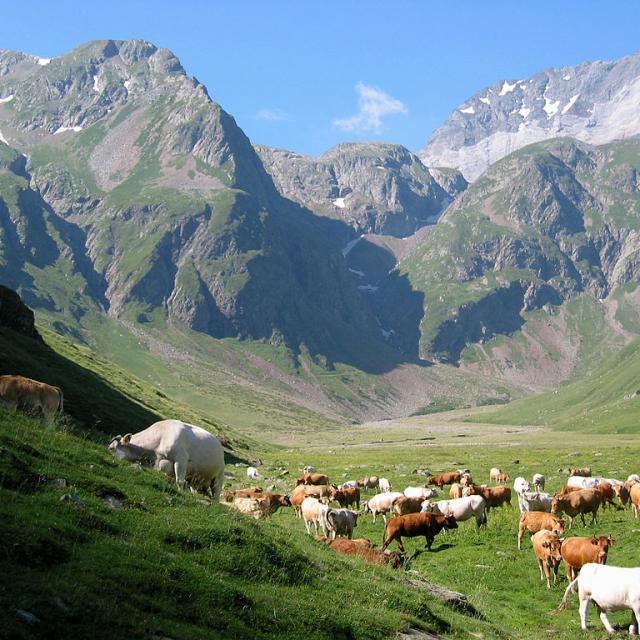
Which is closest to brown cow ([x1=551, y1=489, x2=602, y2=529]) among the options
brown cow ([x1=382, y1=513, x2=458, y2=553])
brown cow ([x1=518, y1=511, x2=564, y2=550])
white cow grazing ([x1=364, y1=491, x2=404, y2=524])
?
brown cow ([x1=518, y1=511, x2=564, y2=550])

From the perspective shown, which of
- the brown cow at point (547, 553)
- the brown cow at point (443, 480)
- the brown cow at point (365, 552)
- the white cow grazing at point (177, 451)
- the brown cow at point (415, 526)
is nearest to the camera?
the white cow grazing at point (177, 451)

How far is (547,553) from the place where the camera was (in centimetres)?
2605

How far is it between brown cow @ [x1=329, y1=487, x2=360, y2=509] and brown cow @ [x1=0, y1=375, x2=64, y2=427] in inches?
797

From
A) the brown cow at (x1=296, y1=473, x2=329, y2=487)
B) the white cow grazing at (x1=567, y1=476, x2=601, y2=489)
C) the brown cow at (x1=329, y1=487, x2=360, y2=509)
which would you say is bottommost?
the brown cow at (x1=296, y1=473, x2=329, y2=487)

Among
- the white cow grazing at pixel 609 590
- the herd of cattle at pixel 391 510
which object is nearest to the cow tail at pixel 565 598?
the herd of cattle at pixel 391 510

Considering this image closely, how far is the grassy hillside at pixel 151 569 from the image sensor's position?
12.4 m

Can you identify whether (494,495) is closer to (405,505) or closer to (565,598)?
(405,505)

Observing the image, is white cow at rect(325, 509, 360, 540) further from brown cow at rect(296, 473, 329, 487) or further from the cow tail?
brown cow at rect(296, 473, 329, 487)

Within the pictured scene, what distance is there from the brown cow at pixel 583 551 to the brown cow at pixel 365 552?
241 inches

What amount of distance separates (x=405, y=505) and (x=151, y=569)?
76.0 ft

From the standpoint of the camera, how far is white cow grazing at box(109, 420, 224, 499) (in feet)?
77.1

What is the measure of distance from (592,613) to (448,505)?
1304cm

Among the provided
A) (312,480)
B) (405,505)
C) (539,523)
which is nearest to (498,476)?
(312,480)

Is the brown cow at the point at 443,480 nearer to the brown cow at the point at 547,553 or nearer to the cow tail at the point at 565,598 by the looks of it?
the brown cow at the point at 547,553
